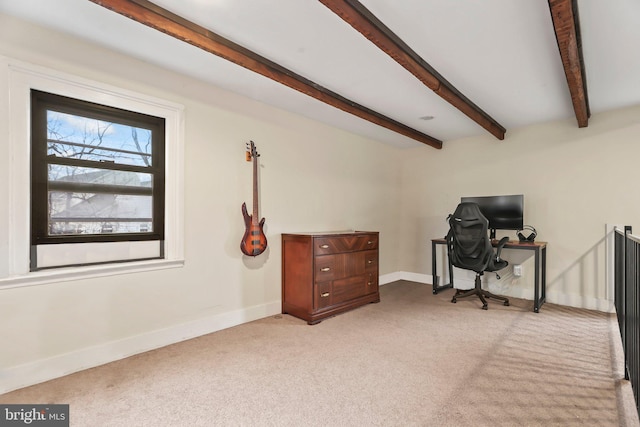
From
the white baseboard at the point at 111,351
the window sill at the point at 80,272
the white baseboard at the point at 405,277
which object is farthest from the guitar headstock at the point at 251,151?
the white baseboard at the point at 405,277

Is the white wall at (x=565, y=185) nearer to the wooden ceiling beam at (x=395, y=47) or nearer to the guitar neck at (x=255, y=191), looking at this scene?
the wooden ceiling beam at (x=395, y=47)

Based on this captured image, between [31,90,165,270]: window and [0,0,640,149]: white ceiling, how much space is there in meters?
0.52

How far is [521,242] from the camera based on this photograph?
3.91m

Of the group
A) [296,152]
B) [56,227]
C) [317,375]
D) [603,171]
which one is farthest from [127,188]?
[603,171]

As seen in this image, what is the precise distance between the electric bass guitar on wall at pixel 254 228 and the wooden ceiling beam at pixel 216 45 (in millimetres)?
841

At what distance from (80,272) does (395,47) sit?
2.66 metres

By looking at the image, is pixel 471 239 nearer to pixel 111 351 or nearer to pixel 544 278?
pixel 544 278

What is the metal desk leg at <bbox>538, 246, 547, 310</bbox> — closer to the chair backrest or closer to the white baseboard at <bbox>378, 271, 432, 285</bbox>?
the chair backrest

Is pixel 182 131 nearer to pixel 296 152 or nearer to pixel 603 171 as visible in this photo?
pixel 296 152

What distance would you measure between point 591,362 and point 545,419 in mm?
1025

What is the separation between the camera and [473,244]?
12.3 ft

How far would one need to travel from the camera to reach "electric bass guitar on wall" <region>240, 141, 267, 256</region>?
10.3 feet

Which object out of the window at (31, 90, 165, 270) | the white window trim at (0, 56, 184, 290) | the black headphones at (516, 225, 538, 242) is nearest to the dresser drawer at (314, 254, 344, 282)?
the window at (31, 90, 165, 270)

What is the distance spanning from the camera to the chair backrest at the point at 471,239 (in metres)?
3.66
